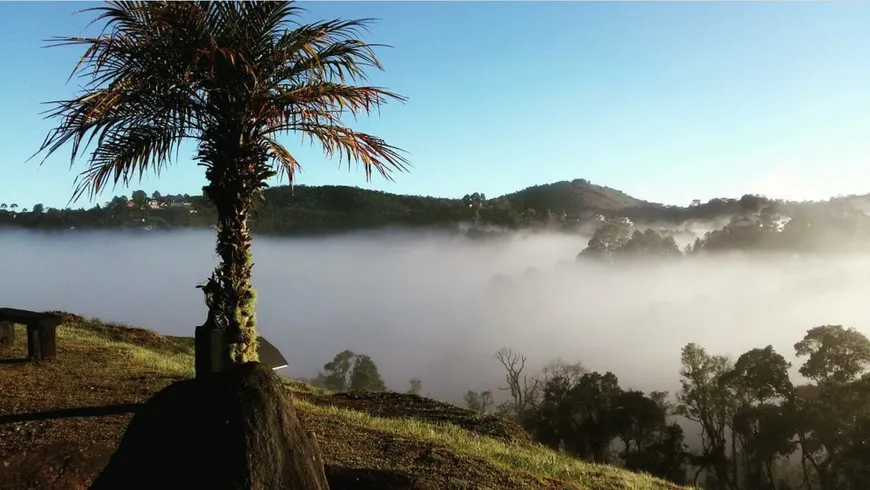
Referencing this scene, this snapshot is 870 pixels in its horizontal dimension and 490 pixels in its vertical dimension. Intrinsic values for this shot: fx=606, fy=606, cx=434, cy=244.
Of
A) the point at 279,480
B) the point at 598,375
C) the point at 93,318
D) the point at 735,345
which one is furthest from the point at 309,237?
the point at 279,480

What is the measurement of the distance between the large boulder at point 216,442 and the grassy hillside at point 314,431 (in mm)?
1827

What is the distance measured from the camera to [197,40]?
8.73 meters

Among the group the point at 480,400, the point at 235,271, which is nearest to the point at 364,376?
the point at 480,400

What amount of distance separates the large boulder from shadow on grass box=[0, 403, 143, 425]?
5744 millimetres

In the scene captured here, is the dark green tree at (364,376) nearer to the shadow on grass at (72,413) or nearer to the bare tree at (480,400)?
the bare tree at (480,400)

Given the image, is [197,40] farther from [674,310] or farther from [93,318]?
[674,310]

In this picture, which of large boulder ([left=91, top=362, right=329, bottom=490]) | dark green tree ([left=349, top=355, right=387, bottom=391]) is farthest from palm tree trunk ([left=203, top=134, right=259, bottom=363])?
dark green tree ([left=349, top=355, right=387, bottom=391])

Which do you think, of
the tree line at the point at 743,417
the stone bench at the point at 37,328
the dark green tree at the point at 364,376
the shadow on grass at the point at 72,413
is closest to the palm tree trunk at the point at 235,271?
the shadow on grass at the point at 72,413

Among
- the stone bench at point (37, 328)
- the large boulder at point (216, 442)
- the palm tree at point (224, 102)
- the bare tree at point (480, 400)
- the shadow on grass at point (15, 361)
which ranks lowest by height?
the bare tree at point (480, 400)

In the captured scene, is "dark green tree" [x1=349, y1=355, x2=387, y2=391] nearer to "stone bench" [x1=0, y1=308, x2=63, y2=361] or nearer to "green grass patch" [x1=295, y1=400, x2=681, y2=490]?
"stone bench" [x1=0, y1=308, x2=63, y2=361]

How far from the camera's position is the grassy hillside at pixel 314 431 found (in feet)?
18.0

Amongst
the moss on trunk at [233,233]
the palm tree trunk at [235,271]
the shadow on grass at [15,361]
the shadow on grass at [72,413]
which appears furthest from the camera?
the shadow on grass at [15,361]

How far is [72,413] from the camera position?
8695mm

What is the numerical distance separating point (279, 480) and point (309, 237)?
479 ft
